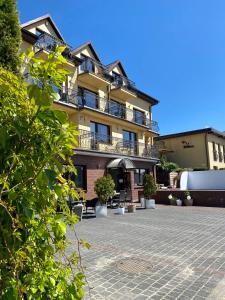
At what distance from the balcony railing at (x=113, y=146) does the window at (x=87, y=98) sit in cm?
246

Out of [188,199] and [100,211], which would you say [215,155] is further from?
[100,211]

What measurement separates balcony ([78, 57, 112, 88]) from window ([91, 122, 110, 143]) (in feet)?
11.5

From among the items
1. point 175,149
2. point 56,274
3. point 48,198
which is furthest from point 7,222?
point 175,149

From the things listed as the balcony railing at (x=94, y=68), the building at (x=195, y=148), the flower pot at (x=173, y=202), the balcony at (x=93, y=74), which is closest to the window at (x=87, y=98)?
the balcony at (x=93, y=74)

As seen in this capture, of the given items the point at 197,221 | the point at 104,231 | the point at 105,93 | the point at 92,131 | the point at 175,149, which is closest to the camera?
the point at 104,231

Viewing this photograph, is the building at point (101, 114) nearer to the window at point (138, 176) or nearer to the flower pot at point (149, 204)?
the window at point (138, 176)

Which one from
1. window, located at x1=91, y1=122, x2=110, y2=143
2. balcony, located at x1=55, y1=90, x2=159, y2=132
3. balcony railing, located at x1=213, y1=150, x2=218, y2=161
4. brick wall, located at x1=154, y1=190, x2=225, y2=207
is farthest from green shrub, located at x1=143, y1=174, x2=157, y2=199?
balcony railing, located at x1=213, y1=150, x2=218, y2=161

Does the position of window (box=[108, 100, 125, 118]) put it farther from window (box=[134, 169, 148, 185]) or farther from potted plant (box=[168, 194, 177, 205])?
potted plant (box=[168, 194, 177, 205])

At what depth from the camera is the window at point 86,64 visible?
896 inches

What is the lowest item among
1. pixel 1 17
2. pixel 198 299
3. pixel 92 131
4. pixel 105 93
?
Result: pixel 198 299

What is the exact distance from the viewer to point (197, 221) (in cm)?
1166

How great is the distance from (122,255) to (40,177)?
552cm

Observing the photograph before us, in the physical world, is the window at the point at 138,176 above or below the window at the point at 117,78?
below

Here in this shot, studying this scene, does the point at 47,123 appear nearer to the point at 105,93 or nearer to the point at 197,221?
the point at 197,221
